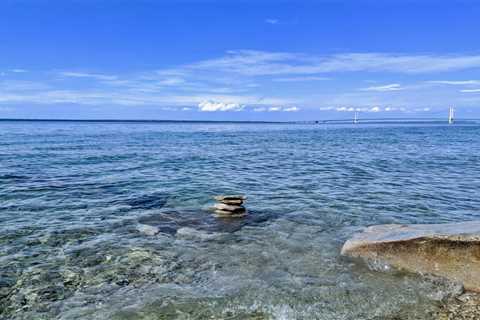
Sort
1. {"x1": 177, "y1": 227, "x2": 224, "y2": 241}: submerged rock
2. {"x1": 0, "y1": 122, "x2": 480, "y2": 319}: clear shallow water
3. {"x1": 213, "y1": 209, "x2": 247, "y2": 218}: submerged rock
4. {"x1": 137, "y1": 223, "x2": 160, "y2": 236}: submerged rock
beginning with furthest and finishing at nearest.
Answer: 1. {"x1": 213, "y1": 209, "x2": 247, "y2": 218}: submerged rock
2. {"x1": 137, "y1": 223, "x2": 160, "y2": 236}: submerged rock
3. {"x1": 177, "y1": 227, "x2": 224, "y2": 241}: submerged rock
4. {"x1": 0, "y1": 122, "x2": 480, "y2": 319}: clear shallow water

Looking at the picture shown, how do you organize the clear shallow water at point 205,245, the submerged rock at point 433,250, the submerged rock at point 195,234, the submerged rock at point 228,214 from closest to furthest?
the clear shallow water at point 205,245, the submerged rock at point 433,250, the submerged rock at point 195,234, the submerged rock at point 228,214

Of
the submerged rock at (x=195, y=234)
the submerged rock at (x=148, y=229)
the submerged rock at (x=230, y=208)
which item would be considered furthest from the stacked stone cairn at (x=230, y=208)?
the submerged rock at (x=148, y=229)

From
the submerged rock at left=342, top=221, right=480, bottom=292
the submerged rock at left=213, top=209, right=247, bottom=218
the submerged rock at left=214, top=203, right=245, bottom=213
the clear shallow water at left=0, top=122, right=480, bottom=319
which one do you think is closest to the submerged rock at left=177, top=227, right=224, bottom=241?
the clear shallow water at left=0, top=122, right=480, bottom=319

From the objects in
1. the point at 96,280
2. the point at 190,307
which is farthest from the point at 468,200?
the point at 96,280

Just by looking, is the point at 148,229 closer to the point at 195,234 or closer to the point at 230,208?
the point at 195,234

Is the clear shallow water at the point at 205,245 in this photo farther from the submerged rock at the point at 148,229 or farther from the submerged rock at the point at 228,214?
the submerged rock at the point at 228,214

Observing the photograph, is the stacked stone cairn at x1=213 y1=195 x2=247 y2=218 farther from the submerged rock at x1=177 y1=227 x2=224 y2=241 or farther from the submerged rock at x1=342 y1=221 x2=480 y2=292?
the submerged rock at x1=342 y1=221 x2=480 y2=292

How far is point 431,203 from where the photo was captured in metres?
20.3

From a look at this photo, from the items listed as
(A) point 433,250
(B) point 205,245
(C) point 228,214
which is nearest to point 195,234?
(B) point 205,245

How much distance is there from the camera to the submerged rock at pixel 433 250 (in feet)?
33.7

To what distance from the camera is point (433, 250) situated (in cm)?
1083

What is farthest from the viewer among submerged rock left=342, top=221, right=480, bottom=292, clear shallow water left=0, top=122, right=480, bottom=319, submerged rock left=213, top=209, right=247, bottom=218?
submerged rock left=213, top=209, right=247, bottom=218

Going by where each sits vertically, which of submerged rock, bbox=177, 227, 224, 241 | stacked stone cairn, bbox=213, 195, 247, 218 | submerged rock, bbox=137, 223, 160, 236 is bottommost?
→ submerged rock, bbox=177, 227, 224, 241

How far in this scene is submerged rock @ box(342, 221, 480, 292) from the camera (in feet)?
33.7
